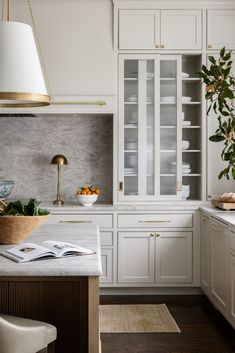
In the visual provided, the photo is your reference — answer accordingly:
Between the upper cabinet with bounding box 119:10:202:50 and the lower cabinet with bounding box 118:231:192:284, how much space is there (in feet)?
5.80

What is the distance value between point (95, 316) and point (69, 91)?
117 inches

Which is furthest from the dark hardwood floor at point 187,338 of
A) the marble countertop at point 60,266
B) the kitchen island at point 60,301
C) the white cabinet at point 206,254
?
the marble countertop at point 60,266

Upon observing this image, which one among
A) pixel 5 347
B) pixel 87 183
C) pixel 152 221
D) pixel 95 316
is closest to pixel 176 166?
pixel 152 221

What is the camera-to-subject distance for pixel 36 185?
5191mm

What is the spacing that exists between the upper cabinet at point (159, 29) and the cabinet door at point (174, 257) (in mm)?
1779

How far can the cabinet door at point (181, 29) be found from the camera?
466 cm

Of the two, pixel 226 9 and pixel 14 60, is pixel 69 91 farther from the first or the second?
pixel 14 60

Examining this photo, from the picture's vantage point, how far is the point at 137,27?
466 cm

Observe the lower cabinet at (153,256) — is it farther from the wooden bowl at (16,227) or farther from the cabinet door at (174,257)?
the wooden bowl at (16,227)

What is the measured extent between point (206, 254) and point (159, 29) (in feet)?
6.96

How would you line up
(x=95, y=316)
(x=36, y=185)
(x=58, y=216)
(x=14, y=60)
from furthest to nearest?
(x=36, y=185) → (x=58, y=216) → (x=14, y=60) → (x=95, y=316)

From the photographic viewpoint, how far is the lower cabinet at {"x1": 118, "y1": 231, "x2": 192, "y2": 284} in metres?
4.64

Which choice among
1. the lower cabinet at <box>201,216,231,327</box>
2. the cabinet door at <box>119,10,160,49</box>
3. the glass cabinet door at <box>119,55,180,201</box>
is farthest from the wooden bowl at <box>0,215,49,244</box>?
Answer: the cabinet door at <box>119,10,160,49</box>

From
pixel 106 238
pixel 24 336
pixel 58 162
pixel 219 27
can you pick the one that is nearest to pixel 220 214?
pixel 106 238
